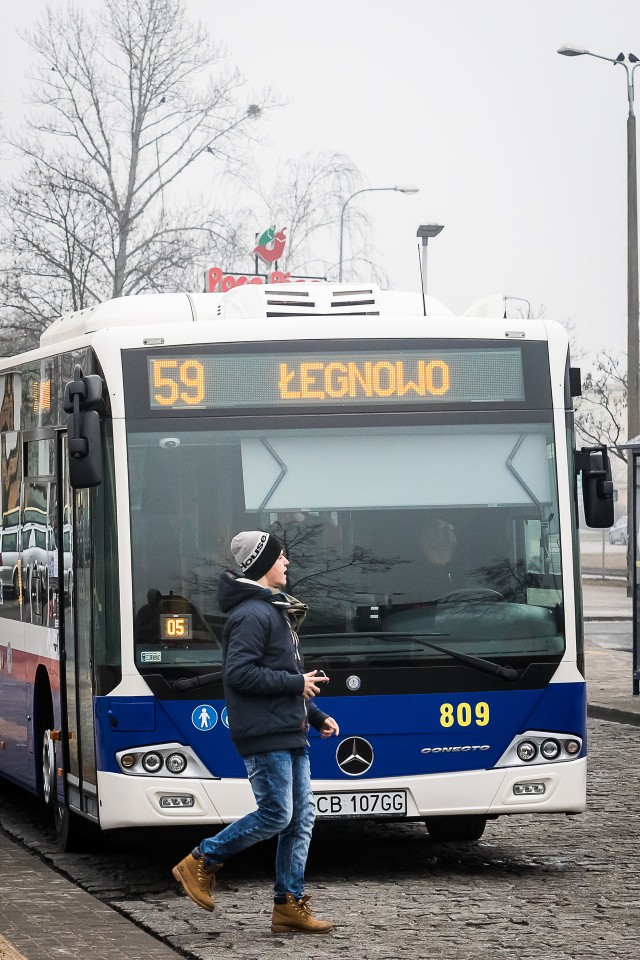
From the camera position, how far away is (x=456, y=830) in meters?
10.2

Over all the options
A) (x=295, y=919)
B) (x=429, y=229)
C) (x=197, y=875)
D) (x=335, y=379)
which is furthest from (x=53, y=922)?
(x=429, y=229)

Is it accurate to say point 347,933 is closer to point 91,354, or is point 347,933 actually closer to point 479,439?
point 479,439

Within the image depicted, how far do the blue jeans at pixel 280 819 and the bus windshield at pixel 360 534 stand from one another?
3.68 feet

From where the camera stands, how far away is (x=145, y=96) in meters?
42.0

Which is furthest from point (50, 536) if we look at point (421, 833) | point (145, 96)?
point (145, 96)

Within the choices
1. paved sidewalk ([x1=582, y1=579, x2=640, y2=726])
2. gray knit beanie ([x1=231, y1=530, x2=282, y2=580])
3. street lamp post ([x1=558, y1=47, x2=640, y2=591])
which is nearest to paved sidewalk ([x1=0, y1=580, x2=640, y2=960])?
gray knit beanie ([x1=231, y1=530, x2=282, y2=580])

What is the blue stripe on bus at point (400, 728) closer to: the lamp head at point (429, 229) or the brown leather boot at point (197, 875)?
the brown leather boot at point (197, 875)

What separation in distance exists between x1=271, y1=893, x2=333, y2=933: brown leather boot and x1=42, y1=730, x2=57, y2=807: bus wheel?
9.45 feet

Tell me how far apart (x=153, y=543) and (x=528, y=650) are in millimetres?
1885

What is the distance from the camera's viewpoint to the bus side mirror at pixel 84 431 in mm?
8508

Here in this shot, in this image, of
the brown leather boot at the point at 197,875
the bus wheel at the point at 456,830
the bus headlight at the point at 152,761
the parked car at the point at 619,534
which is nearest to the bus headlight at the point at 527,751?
the bus wheel at the point at 456,830

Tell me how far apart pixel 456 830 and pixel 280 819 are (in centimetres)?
286

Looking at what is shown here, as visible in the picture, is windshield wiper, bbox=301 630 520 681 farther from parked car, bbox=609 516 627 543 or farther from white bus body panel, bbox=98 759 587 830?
parked car, bbox=609 516 627 543

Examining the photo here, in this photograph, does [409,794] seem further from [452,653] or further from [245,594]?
[245,594]
